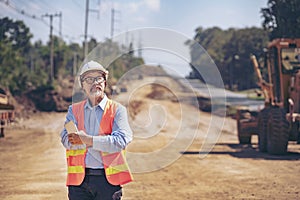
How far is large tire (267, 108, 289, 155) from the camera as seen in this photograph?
13.6 m

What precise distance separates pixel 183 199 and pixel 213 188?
3.88 feet

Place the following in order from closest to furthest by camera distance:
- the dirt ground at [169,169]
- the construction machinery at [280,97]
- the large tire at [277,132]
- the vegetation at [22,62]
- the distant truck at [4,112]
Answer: the dirt ground at [169,169] → the large tire at [277,132] → the construction machinery at [280,97] → the distant truck at [4,112] → the vegetation at [22,62]

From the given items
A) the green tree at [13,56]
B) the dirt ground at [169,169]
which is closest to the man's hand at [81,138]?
the dirt ground at [169,169]

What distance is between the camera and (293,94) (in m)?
14.8

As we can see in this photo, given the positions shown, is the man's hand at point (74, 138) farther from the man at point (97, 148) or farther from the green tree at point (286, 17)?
the green tree at point (286, 17)

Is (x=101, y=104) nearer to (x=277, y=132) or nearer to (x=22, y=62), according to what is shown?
(x=277, y=132)

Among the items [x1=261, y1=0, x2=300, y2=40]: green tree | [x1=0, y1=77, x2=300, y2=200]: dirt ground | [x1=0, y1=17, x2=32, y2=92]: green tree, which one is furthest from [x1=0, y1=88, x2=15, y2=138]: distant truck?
[x1=0, y1=17, x2=32, y2=92]: green tree

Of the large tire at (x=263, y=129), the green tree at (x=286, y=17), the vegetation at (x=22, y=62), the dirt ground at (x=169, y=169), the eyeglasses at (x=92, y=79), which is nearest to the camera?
Result: the eyeglasses at (x=92, y=79)

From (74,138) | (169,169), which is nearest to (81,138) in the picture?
(74,138)

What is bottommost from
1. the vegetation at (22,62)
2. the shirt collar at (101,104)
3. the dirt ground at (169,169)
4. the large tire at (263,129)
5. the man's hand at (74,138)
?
the dirt ground at (169,169)

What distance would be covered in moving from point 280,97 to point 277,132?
1976 millimetres

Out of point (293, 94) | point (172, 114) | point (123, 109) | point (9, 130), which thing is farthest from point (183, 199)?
point (172, 114)

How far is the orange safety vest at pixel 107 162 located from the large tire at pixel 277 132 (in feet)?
33.6

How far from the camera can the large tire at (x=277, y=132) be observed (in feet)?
44.8
